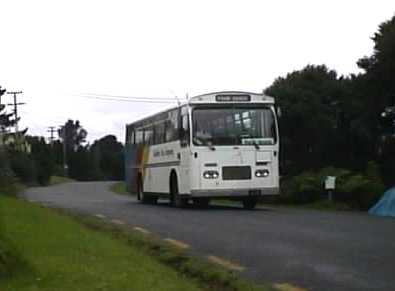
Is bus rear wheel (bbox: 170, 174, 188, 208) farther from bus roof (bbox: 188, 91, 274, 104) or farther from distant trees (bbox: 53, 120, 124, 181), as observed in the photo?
distant trees (bbox: 53, 120, 124, 181)

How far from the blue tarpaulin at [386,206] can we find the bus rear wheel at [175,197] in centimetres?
559

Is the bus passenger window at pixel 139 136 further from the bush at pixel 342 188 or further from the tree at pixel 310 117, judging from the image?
the tree at pixel 310 117

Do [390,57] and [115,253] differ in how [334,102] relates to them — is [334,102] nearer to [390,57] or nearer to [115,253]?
[390,57]

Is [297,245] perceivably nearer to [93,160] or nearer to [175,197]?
[175,197]

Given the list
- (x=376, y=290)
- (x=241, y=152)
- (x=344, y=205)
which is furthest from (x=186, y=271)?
(x=344, y=205)

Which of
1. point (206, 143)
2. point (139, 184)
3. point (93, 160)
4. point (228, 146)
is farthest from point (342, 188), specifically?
point (93, 160)

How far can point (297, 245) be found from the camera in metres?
13.3

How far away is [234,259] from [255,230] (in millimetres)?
4512

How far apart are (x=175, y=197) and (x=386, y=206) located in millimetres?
6508

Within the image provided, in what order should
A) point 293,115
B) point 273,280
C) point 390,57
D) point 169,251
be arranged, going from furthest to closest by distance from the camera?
point 293,115
point 390,57
point 169,251
point 273,280

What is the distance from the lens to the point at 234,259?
1177 cm

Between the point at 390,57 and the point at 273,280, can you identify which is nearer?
the point at 273,280

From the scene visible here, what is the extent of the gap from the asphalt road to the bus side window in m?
4.69

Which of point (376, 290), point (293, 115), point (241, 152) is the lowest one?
point (376, 290)
